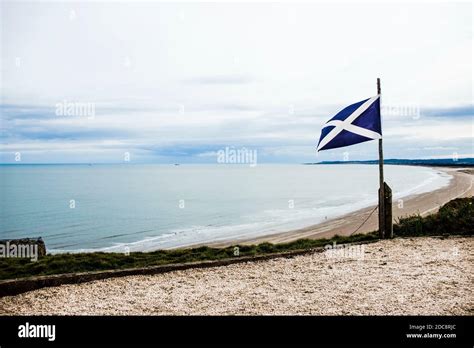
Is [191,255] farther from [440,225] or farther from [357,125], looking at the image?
[440,225]

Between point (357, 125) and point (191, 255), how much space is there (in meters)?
5.04

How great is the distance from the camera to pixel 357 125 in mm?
10281

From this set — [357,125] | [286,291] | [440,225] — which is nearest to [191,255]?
[286,291]

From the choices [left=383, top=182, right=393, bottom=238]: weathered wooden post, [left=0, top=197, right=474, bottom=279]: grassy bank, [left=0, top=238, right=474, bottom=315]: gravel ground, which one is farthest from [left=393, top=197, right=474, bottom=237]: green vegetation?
[left=0, top=238, right=474, bottom=315]: gravel ground

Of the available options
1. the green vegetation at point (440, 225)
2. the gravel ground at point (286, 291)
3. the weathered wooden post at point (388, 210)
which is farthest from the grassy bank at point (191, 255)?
the gravel ground at point (286, 291)

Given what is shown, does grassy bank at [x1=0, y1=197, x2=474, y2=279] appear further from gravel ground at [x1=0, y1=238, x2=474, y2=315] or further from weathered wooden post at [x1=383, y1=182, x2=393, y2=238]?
gravel ground at [x1=0, y1=238, x2=474, y2=315]

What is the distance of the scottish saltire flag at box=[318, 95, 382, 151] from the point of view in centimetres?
1029

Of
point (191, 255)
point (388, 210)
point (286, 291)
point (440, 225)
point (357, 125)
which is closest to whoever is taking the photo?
point (286, 291)

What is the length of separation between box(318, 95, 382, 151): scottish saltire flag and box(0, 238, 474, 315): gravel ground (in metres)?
2.87

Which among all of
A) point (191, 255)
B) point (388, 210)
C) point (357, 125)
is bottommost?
point (191, 255)

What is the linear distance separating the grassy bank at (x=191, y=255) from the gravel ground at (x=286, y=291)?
216 cm

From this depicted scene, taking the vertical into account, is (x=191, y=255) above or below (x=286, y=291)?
below

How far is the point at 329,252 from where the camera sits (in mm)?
9508
